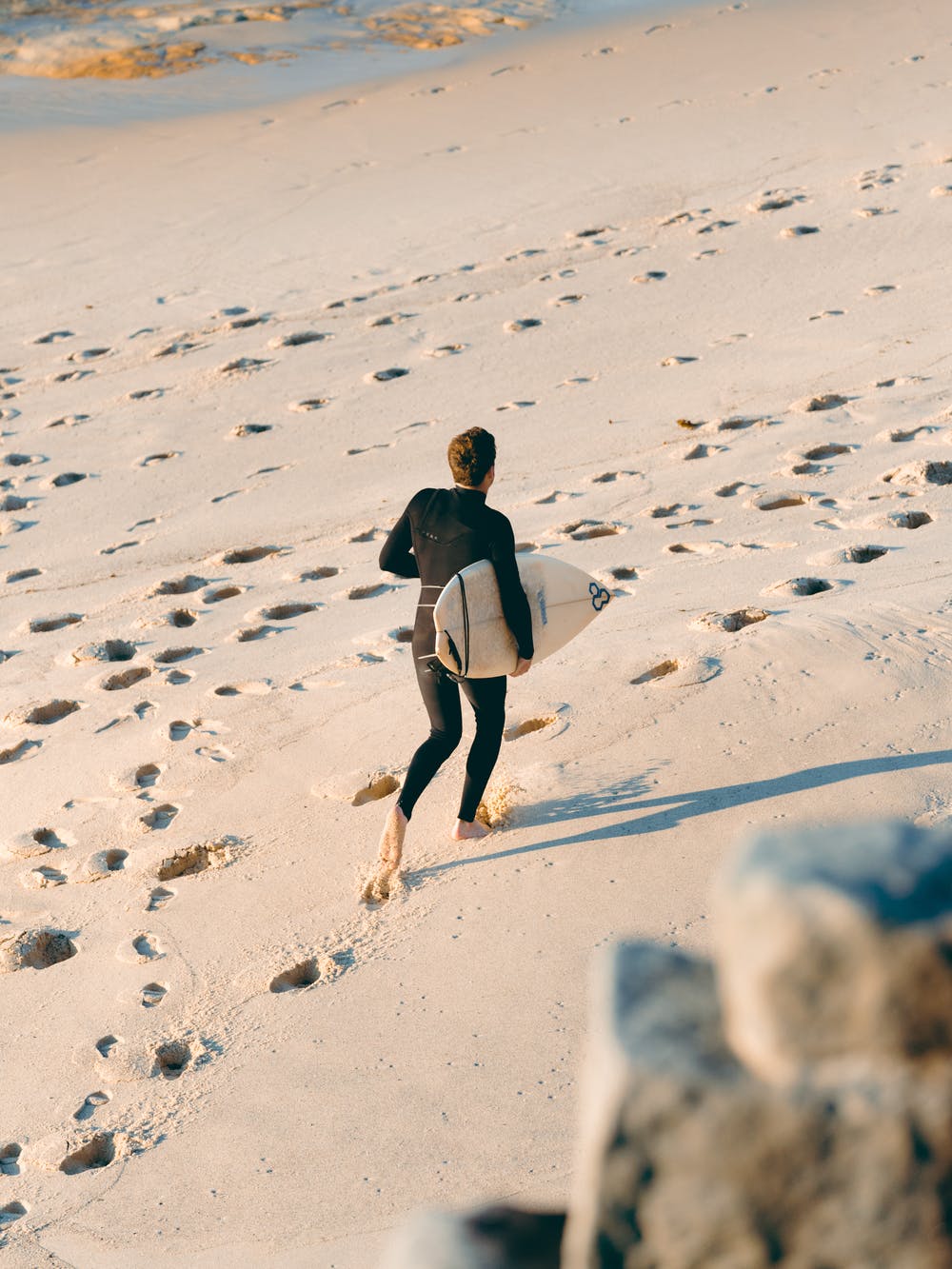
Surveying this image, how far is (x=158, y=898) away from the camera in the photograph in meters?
4.32

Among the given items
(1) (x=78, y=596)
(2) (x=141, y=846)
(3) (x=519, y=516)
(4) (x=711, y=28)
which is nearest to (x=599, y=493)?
(3) (x=519, y=516)

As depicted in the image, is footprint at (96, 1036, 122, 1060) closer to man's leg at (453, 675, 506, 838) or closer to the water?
man's leg at (453, 675, 506, 838)

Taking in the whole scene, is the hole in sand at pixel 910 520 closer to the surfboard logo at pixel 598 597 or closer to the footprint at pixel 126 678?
the surfboard logo at pixel 598 597

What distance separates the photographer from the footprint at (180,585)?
6.90 metres

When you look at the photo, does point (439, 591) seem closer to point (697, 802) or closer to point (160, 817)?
point (697, 802)

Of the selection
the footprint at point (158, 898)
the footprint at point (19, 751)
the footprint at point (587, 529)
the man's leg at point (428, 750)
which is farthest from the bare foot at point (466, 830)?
the footprint at point (587, 529)

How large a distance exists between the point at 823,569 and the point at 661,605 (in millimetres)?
715

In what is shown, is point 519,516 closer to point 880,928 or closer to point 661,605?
point 661,605

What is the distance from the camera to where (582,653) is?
5352 millimetres

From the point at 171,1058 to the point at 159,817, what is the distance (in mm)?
1341

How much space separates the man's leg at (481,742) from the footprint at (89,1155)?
1449mm

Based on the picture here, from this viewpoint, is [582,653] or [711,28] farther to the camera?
[711,28]

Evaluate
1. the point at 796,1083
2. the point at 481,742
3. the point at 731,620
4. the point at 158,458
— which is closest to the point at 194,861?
the point at 481,742

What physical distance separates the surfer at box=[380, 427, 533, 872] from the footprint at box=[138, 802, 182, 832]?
3.07 ft
